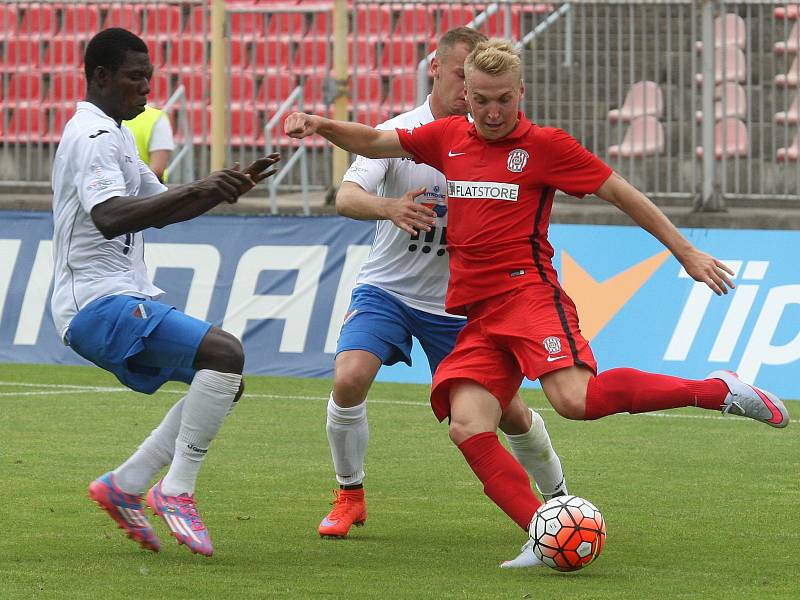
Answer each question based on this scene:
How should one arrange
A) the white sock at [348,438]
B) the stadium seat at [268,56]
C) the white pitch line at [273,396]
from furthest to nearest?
1. the stadium seat at [268,56]
2. the white pitch line at [273,396]
3. the white sock at [348,438]

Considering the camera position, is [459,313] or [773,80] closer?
[459,313]

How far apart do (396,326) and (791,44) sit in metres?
8.14

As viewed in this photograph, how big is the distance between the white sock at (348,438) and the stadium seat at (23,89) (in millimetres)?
10184

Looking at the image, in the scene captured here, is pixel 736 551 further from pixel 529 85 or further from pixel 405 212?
pixel 529 85

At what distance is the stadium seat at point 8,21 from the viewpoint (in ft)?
53.1

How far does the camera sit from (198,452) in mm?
6070

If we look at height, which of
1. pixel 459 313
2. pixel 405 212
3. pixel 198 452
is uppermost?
pixel 405 212

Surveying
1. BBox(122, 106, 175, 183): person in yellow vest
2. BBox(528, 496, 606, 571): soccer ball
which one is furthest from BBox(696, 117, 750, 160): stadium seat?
BBox(528, 496, 606, 571): soccer ball

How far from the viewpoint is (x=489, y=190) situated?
6.08 m

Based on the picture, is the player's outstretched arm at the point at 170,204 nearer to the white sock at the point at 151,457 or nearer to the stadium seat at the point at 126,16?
the white sock at the point at 151,457

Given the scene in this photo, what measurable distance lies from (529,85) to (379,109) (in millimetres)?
1444

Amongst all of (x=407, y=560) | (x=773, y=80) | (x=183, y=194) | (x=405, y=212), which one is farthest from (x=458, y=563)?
(x=773, y=80)

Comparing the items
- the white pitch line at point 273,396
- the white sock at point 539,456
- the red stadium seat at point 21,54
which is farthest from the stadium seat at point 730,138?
the white sock at point 539,456

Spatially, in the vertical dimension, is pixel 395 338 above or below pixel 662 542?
above
